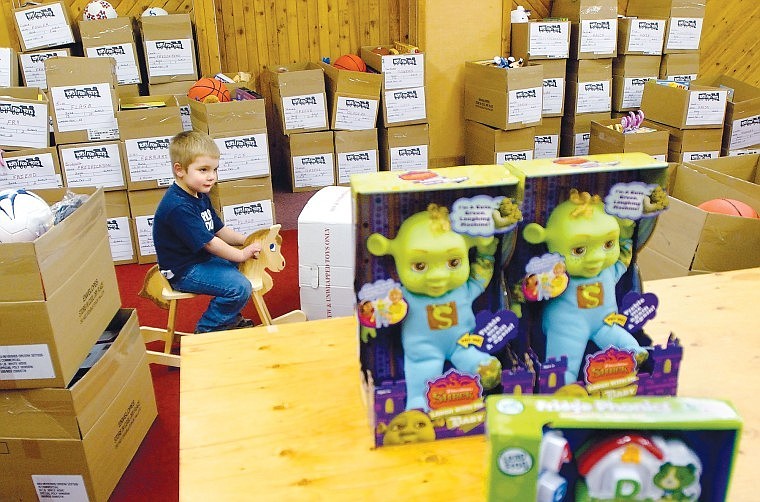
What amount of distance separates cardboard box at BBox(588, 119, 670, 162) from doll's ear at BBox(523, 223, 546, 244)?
9.99ft

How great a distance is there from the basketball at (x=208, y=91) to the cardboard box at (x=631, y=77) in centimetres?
272

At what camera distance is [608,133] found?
412 centimetres

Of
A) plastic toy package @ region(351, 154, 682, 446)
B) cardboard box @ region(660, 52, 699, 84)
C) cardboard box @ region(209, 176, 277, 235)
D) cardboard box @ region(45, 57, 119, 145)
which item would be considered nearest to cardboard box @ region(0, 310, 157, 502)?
plastic toy package @ region(351, 154, 682, 446)

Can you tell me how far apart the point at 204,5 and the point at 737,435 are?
402 cm

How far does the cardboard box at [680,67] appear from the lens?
4.67 metres

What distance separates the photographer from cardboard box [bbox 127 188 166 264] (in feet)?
11.7

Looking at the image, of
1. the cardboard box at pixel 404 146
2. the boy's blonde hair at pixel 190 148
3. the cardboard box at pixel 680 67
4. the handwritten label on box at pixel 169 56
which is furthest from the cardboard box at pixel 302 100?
the cardboard box at pixel 680 67

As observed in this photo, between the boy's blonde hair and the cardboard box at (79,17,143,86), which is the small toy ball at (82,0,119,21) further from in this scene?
the boy's blonde hair

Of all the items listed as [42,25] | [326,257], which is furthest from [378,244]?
[42,25]

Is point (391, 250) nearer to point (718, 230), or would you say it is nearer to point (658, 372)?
point (658, 372)

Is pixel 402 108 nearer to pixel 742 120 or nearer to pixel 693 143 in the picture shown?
pixel 693 143

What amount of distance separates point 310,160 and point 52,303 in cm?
266

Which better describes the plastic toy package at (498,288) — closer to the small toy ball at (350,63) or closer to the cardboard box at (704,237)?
the cardboard box at (704,237)

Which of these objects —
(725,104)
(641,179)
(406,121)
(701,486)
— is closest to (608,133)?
(725,104)
